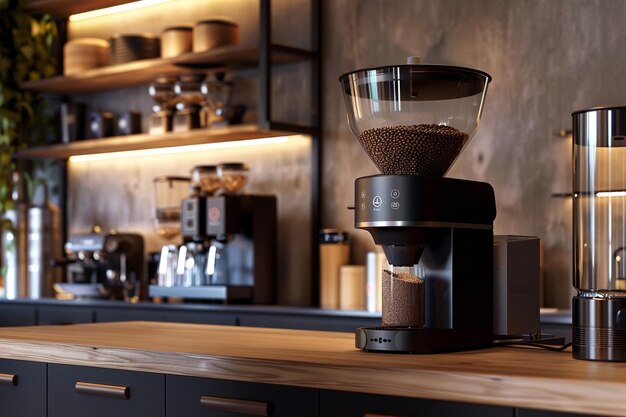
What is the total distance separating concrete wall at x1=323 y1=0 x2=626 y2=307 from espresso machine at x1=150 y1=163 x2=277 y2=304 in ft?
1.45

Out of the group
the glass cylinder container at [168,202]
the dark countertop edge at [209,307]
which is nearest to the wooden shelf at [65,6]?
the glass cylinder container at [168,202]

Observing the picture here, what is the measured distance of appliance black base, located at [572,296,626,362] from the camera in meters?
1.58

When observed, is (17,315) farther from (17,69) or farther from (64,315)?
(17,69)

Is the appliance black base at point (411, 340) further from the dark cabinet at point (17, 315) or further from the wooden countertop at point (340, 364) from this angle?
the dark cabinet at point (17, 315)

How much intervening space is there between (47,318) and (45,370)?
2.68 metres

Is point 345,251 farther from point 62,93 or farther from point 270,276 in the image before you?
point 62,93

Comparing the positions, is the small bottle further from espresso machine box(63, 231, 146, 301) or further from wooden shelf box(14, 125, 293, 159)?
espresso machine box(63, 231, 146, 301)

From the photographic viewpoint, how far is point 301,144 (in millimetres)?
4348

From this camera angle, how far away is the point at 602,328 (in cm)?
159

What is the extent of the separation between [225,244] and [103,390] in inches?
91.9

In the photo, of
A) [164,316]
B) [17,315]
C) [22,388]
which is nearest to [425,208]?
[22,388]

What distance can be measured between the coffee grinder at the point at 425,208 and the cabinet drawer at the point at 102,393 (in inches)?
15.4

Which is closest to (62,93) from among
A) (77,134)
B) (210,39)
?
(77,134)

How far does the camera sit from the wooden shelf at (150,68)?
421 cm
